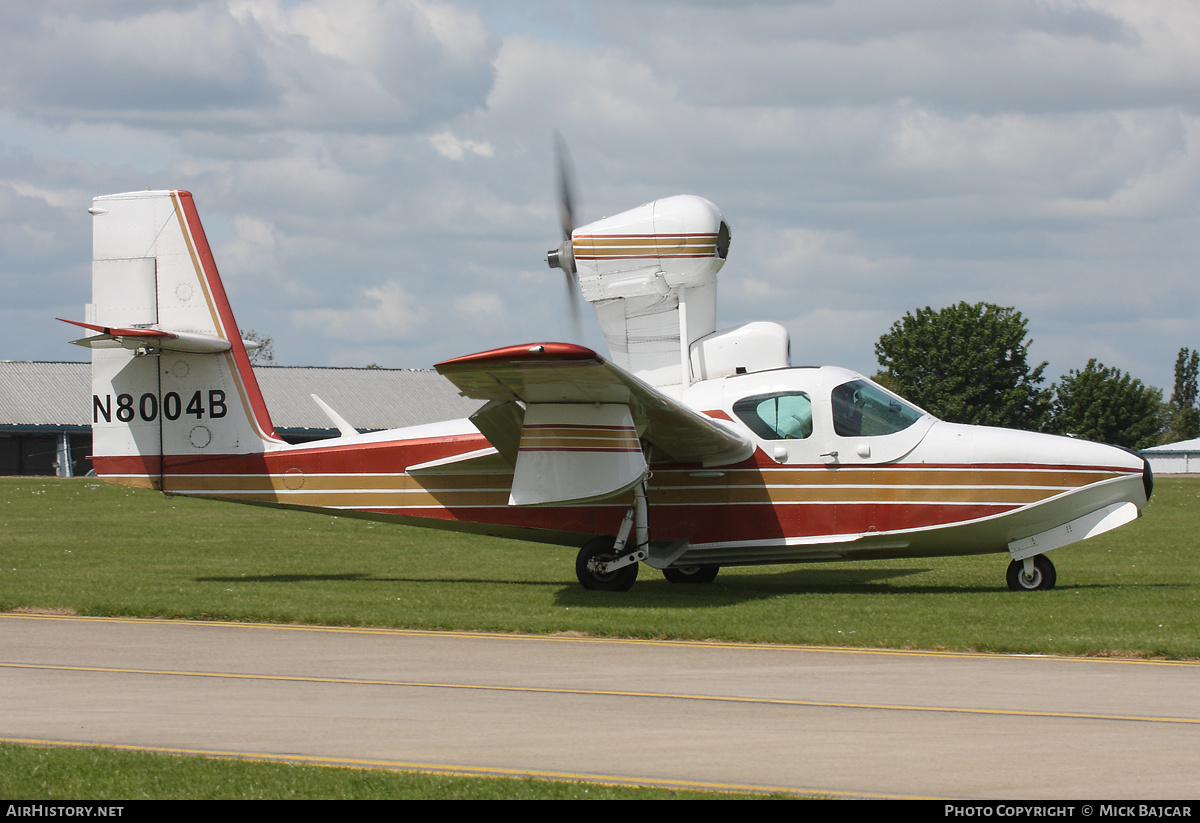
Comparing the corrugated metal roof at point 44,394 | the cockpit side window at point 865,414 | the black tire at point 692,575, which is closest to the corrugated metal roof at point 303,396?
the corrugated metal roof at point 44,394

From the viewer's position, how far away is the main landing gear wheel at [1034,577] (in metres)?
13.9

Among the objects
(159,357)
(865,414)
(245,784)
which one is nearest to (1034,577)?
(865,414)

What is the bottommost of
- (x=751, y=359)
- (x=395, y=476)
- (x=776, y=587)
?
(x=776, y=587)

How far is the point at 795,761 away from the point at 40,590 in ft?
35.1

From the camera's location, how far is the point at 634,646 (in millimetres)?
10586

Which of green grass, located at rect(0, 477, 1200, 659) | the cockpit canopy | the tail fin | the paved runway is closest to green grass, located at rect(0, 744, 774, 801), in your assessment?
the paved runway

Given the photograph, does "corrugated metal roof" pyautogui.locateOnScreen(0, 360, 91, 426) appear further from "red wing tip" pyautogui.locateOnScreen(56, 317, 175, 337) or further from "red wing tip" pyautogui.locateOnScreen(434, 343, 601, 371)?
"red wing tip" pyautogui.locateOnScreen(434, 343, 601, 371)

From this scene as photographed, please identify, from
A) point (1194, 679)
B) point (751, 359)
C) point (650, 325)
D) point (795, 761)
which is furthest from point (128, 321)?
point (1194, 679)

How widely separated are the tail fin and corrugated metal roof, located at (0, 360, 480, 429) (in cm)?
4462

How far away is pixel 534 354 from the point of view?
428 inches

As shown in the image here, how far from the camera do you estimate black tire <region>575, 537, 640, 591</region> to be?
46.4 ft

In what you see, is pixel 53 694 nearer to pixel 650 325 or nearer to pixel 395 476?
pixel 395 476

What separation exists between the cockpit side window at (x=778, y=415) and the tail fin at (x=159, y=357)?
20.4 ft

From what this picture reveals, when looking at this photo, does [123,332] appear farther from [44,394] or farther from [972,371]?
[972,371]
